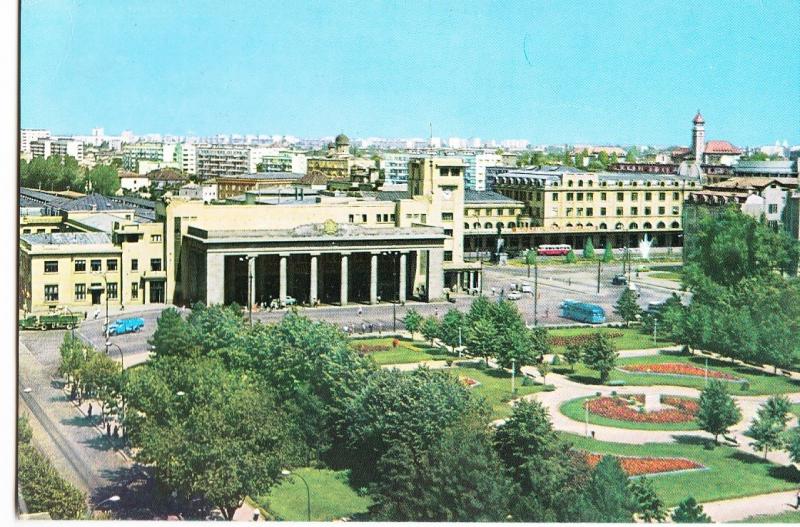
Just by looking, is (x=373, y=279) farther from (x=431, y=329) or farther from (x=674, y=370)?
(x=674, y=370)

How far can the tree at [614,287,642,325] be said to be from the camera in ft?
68.9

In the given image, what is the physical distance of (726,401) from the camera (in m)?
14.9

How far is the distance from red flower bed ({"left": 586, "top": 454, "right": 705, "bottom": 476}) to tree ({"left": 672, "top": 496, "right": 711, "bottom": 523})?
1419 mm

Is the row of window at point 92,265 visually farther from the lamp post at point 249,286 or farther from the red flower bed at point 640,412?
the red flower bed at point 640,412

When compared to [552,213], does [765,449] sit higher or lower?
lower

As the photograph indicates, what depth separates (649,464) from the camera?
45.6ft

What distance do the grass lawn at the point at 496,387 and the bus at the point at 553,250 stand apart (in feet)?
34.7

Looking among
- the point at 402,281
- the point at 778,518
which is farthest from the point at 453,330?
the point at 778,518

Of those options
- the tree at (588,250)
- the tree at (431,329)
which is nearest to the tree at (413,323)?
the tree at (431,329)

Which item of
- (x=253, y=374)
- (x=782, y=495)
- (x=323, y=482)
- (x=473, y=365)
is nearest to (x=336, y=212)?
(x=473, y=365)

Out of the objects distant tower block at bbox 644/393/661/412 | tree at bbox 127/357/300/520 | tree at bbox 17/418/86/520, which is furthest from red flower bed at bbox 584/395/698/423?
tree at bbox 17/418/86/520

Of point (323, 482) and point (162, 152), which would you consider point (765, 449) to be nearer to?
point (323, 482)

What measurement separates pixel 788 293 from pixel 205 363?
35.3 feet

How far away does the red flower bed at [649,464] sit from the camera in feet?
44.9
